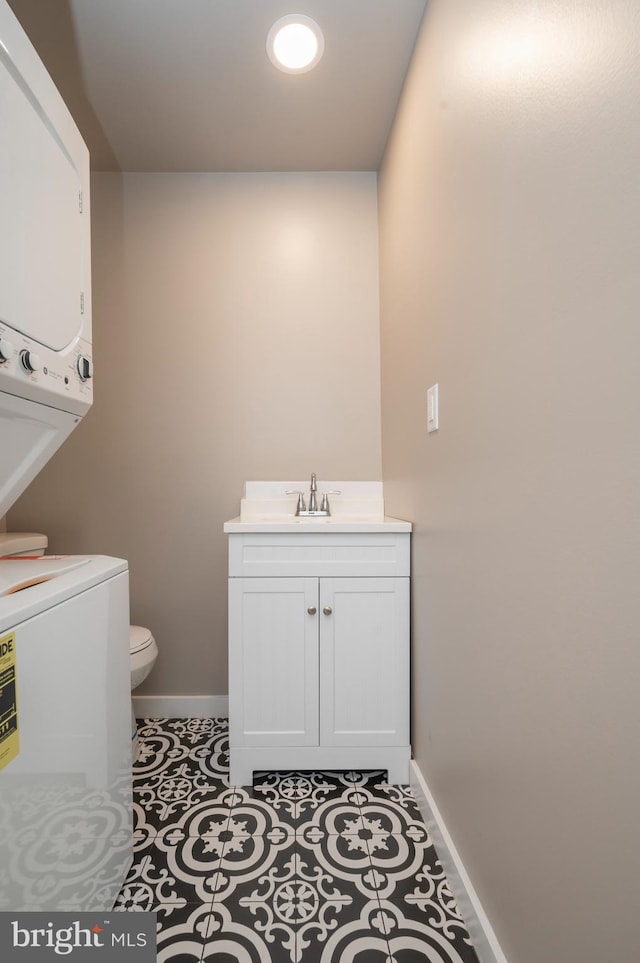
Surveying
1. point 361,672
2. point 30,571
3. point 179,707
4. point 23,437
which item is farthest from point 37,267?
point 179,707

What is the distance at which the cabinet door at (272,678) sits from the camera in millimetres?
1579

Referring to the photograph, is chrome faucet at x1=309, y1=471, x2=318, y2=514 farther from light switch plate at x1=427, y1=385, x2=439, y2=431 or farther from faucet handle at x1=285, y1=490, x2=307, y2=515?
light switch plate at x1=427, y1=385, x2=439, y2=431

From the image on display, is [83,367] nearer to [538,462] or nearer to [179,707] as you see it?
[538,462]

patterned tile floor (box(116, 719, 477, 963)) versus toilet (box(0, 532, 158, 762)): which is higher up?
toilet (box(0, 532, 158, 762))

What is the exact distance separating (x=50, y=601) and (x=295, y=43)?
5.82ft

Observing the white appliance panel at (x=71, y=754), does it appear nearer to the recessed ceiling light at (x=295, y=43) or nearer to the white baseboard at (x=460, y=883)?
the white baseboard at (x=460, y=883)

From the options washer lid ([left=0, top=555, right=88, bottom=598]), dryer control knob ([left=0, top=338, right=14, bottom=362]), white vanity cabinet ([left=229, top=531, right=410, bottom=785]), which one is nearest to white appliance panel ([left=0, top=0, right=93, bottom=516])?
dryer control knob ([left=0, top=338, right=14, bottom=362])

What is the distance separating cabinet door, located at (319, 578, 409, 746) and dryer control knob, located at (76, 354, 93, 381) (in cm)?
95

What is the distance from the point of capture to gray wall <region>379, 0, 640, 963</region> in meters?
0.57

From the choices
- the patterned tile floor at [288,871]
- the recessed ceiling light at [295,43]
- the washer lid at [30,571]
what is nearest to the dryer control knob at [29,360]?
the washer lid at [30,571]

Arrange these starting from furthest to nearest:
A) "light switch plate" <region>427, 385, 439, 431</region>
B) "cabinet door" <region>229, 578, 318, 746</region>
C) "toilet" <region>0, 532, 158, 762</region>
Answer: "toilet" <region>0, 532, 158, 762</region>
"cabinet door" <region>229, 578, 318, 746</region>
"light switch plate" <region>427, 385, 439, 431</region>

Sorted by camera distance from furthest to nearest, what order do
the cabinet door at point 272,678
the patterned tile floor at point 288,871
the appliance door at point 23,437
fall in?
the cabinet door at point 272,678 → the patterned tile floor at point 288,871 → the appliance door at point 23,437

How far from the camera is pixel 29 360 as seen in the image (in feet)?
2.84

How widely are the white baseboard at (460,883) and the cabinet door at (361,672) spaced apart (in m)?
0.19
